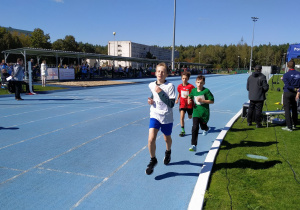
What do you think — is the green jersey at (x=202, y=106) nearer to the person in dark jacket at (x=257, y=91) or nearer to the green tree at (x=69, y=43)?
the person in dark jacket at (x=257, y=91)

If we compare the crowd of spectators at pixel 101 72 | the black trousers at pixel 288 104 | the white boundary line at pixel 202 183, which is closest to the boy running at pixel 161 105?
the white boundary line at pixel 202 183

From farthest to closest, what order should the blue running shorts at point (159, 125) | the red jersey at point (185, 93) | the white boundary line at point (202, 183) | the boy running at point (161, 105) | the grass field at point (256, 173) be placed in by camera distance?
the red jersey at point (185, 93) < the blue running shorts at point (159, 125) < the boy running at point (161, 105) < the grass field at point (256, 173) < the white boundary line at point (202, 183)

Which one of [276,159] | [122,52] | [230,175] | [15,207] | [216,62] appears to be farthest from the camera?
[216,62]

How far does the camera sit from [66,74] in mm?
→ 25578

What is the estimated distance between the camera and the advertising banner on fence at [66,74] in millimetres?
24714

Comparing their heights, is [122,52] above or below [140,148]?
above

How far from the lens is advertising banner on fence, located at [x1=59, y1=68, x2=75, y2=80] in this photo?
2471 cm

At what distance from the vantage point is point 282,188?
378cm

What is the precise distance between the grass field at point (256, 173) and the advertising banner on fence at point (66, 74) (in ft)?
70.9

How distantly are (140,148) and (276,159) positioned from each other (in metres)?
2.94

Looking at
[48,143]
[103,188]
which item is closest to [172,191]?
[103,188]

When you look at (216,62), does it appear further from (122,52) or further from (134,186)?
(134,186)

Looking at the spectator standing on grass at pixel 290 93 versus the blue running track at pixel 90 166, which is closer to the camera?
the blue running track at pixel 90 166

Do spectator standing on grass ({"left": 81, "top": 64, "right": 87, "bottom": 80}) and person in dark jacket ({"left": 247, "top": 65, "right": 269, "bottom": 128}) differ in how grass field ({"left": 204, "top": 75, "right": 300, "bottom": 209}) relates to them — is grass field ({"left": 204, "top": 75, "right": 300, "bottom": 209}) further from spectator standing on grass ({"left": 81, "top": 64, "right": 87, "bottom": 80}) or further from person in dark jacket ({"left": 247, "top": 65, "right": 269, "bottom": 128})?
spectator standing on grass ({"left": 81, "top": 64, "right": 87, "bottom": 80})
